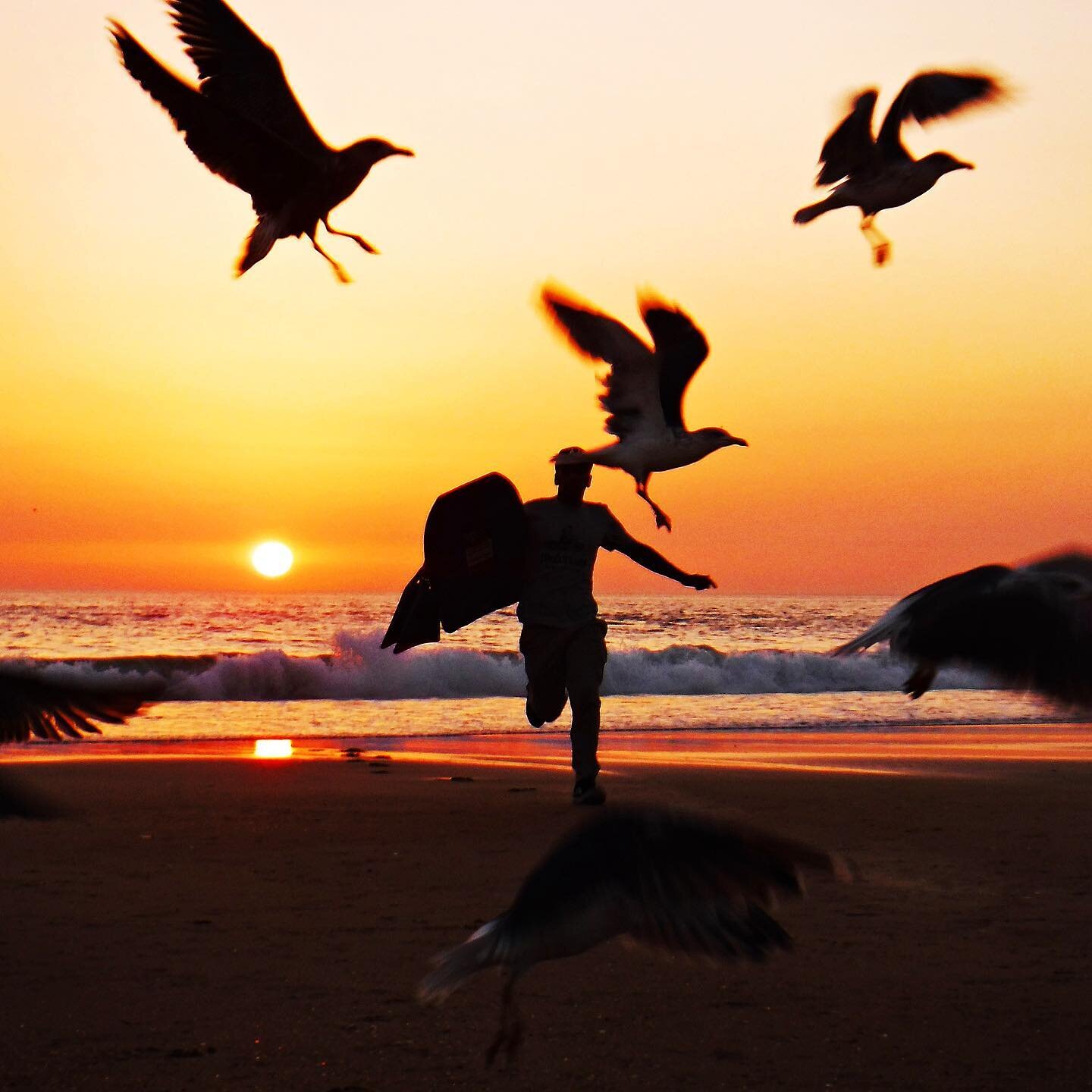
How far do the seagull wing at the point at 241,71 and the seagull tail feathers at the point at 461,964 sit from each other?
500cm

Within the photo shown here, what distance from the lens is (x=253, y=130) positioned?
23.4 ft

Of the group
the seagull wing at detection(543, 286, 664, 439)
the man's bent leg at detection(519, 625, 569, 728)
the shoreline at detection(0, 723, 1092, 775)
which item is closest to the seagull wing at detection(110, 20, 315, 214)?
the seagull wing at detection(543, 286, 664, 439)

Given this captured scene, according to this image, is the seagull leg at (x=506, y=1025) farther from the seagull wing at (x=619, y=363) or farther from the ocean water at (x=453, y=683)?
the seagull wing at (x=619, y=363)

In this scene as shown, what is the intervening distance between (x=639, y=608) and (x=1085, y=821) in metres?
60.3

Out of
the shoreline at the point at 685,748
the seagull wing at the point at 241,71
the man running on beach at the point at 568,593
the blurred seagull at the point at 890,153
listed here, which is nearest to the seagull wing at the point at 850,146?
the blurred seagull at the point at 890,153

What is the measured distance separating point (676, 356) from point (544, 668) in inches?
84.6

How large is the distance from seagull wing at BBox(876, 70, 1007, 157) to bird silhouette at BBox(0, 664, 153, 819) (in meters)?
4.91

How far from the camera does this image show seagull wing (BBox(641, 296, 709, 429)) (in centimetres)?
908

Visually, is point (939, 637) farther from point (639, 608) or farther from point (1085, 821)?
point (639, 608)

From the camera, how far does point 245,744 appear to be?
14562 mm

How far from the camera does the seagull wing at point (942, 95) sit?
25.0ft

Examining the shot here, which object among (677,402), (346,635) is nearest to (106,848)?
(677,402)

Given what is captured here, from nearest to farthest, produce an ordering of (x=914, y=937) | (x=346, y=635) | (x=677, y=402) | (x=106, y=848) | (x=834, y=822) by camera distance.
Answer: (x=914, y=937) < (x=106, y=848) < (x=834, y=822) < (x=677, y=402) < (x=346, y=635)

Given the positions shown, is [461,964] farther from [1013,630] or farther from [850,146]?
[850,146]
